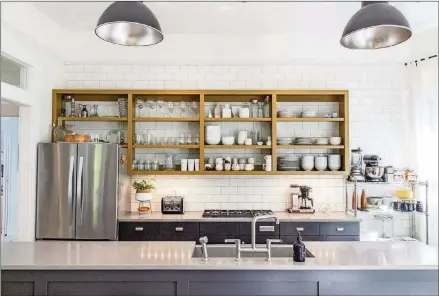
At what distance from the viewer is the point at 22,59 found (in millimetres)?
3553

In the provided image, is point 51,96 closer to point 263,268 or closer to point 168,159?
point 168,159

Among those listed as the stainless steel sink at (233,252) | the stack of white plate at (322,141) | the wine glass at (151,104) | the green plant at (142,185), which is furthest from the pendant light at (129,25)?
the stack of white plate at (322,141)

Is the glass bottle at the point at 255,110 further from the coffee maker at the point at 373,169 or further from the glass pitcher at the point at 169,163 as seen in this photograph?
the coffee maker at the point at 373,169

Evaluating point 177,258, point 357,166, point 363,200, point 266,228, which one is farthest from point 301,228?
point 177,258

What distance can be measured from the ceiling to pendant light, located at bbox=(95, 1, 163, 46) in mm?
1129

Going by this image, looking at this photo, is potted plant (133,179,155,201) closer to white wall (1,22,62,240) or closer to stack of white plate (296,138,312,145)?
white wall (1,22,62,240)

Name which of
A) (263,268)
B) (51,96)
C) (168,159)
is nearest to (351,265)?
(263,268)

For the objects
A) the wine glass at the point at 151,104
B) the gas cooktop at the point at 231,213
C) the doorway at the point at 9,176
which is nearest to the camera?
the gas cooktop at the point at 231,213

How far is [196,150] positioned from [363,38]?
2.46 m

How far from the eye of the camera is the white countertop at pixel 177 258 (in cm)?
213

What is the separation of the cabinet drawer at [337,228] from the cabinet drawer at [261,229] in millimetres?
460

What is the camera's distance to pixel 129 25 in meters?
2.46

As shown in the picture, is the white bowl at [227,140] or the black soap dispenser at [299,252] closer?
the black soap dispenser at [299,252]

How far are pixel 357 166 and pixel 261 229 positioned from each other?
134 centimetres
